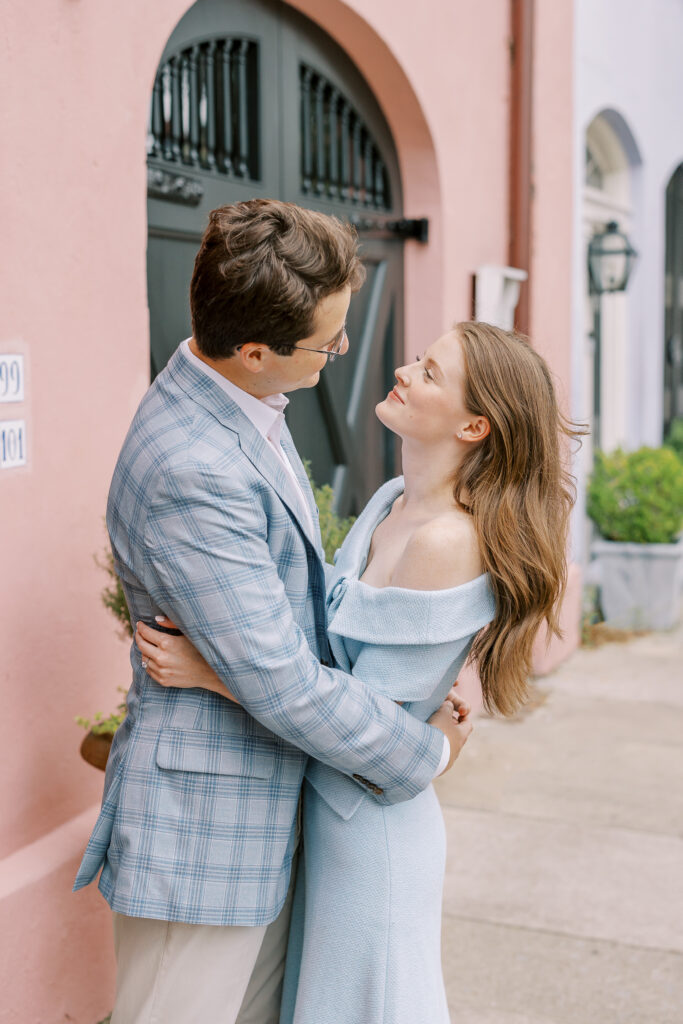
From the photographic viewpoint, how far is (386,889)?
6.23 ft

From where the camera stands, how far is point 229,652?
1672mm

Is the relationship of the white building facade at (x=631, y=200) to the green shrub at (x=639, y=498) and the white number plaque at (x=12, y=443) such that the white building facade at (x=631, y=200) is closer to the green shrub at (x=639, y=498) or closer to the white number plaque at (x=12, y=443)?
the green shrub at (x=639, y=498)

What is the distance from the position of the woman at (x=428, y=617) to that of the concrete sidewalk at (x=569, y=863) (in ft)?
4.28

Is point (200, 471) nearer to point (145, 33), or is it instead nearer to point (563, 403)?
point (563, 403)

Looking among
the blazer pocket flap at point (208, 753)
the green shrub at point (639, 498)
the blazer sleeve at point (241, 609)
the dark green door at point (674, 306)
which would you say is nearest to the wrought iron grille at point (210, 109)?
the blazer sleeve at point (241, 609)

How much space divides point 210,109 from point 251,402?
2382 millimetres

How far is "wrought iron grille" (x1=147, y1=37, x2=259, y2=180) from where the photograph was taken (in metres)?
3.58

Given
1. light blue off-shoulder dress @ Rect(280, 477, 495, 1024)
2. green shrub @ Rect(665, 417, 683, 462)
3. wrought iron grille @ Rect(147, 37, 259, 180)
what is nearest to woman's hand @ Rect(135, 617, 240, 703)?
light blue off-shoulder dress @ Rect(280, 477, 495, 1024)

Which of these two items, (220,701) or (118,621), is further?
(118,621)

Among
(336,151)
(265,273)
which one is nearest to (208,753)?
(265,273)

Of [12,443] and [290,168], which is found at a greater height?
[290,168]

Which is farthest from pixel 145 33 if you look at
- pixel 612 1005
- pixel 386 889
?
pixel 612 1005

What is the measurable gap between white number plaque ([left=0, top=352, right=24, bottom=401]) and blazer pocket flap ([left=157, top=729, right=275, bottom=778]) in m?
1.20

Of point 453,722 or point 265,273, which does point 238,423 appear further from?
point 453,722
